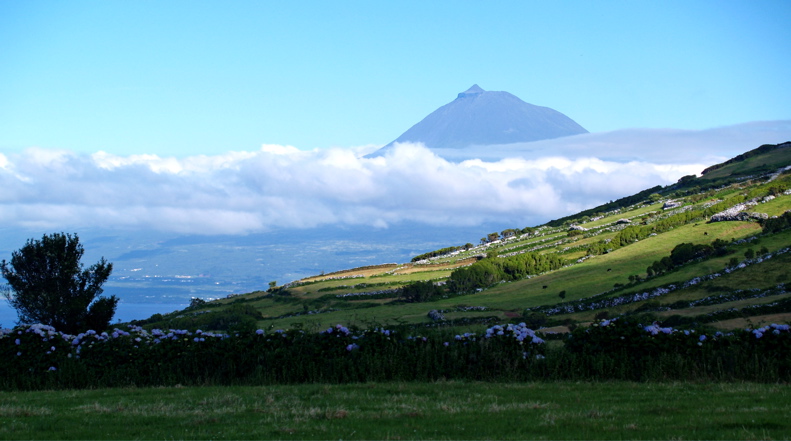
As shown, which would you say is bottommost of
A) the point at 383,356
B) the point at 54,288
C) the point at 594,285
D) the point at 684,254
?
the point at 594,285

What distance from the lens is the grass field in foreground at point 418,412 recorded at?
8.40 meters

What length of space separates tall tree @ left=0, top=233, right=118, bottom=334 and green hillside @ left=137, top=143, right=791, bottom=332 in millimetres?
7219

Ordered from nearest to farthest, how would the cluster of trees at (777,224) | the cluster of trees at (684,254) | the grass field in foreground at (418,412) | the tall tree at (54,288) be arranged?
the grass field in foreground at (418,412) < the tall tree at (54,288) < the cluster of trees at (684,254) < the cluster of trees at (777,224)

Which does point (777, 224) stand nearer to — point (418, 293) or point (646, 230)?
point (646, 230)

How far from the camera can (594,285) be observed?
50969 millimetres

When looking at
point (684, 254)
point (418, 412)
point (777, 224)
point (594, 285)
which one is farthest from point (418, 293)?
point (418, 412)

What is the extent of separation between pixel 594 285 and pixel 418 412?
4420 centimetres

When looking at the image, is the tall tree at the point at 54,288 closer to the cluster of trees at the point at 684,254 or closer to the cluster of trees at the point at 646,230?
the cluster of trees at the point at 684,254

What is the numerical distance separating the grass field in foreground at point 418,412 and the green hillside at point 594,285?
424cm

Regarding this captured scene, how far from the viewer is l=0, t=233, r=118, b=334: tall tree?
97.4 feet

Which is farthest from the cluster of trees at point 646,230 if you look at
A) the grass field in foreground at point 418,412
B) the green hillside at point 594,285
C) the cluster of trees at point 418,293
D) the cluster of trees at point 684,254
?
the grass field in foreground at point 418,412

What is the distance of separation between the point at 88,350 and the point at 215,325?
1309 inches

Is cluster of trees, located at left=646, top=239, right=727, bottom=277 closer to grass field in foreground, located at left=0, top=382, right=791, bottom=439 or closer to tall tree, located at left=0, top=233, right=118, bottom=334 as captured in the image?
tall tree, located at left=0, top=233, right=118, bottom=334

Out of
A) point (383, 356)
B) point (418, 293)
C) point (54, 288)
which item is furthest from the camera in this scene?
point (418, 293)
